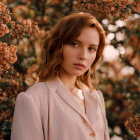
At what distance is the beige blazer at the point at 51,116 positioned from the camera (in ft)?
4.83

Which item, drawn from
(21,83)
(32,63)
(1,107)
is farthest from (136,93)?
(1,107)

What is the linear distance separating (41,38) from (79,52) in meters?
1.17

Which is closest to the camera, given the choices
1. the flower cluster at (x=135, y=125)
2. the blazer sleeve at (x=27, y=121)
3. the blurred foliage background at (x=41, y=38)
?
the blazer sleeve at (x=27, y=121)

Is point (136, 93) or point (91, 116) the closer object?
point (91, 116)

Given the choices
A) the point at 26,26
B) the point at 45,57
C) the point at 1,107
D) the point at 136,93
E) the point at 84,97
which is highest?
the point at 26,26

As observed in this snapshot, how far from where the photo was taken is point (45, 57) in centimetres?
182

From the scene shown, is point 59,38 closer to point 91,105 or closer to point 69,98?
point 69,98

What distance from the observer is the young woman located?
1.49 meters

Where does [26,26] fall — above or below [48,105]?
above

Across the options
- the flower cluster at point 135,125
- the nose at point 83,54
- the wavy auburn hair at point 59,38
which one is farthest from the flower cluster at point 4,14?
the flower cluster at point 135,125

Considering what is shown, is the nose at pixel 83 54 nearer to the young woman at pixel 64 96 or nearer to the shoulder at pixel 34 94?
the young woman at pixel 64 96

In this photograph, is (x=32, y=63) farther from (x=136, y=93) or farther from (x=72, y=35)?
(x=136, y=93)

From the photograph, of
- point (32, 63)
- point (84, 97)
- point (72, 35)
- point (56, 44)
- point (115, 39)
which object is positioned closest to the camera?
point (72, 35)

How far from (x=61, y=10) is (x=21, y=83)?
1.16 m
